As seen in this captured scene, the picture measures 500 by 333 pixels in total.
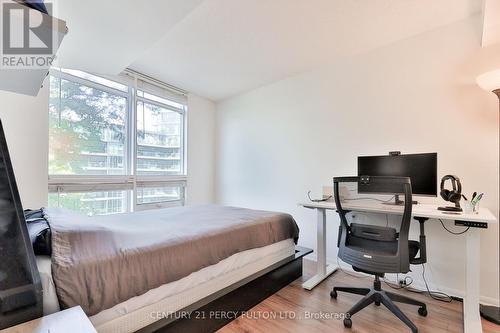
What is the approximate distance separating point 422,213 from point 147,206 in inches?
127

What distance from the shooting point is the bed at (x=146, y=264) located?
110 cm

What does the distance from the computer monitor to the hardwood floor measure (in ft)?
3.19

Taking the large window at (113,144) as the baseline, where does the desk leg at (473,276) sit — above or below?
below

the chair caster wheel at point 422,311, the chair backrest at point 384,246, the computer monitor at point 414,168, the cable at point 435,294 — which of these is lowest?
the cable at point 435,294

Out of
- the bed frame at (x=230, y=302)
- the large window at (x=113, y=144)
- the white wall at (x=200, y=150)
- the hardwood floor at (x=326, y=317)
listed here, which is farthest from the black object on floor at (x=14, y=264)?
the white wall at (x=200, y=150)

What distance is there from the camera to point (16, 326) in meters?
0.79

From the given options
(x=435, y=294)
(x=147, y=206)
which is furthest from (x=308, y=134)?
(x=147, y=206)

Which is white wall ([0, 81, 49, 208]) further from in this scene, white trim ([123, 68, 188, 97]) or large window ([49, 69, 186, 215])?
white trim ([123, 68, 188, 97])

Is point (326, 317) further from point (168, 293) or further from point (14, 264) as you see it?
point (14, 264)

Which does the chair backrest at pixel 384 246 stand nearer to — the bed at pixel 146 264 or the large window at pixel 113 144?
the bed at pixel 146 264

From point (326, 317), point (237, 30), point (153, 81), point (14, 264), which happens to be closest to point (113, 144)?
point (153, 81)

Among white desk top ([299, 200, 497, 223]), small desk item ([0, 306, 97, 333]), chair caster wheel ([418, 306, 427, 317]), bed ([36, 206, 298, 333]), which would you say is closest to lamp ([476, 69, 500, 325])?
chair caster wheel ([418, 306, 427, 317])

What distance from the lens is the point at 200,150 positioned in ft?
13.9

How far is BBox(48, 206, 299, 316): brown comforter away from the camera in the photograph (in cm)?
111
